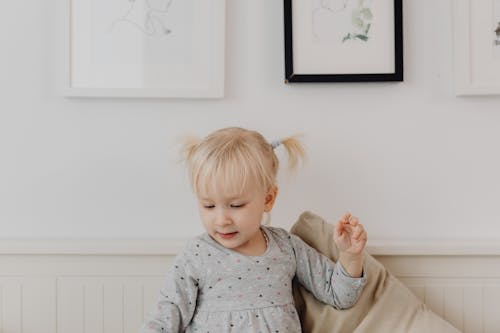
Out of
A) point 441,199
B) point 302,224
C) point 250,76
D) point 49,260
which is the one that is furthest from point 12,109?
point 441,199

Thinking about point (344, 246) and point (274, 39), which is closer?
point (344, 246)

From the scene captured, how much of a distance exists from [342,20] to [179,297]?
31.6 inches

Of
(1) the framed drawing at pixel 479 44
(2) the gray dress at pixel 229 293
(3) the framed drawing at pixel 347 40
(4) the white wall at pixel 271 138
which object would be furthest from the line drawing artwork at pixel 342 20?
(2) the gray dress at pixel 229 293

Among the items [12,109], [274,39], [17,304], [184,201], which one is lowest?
[17,304]

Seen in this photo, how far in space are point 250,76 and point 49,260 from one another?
69 cm

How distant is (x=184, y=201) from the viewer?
5.56 feet

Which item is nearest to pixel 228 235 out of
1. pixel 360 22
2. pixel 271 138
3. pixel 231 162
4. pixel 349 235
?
pixel 231 162

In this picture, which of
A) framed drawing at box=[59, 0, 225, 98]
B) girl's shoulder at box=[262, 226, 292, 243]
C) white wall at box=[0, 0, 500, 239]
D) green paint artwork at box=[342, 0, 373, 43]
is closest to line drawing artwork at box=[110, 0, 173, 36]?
framed drawing at box=[59, 0, 225, 98]

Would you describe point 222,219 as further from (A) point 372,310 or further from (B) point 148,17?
(B) point 148,17

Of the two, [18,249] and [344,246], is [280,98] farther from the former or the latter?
[18,249]

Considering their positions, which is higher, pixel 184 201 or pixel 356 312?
pixel 184 201

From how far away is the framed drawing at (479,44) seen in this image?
64.9 inches

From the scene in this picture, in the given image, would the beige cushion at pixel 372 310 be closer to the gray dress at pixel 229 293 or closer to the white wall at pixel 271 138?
the gray dress at pixel 229 293

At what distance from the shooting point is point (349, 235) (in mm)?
→ 1444
